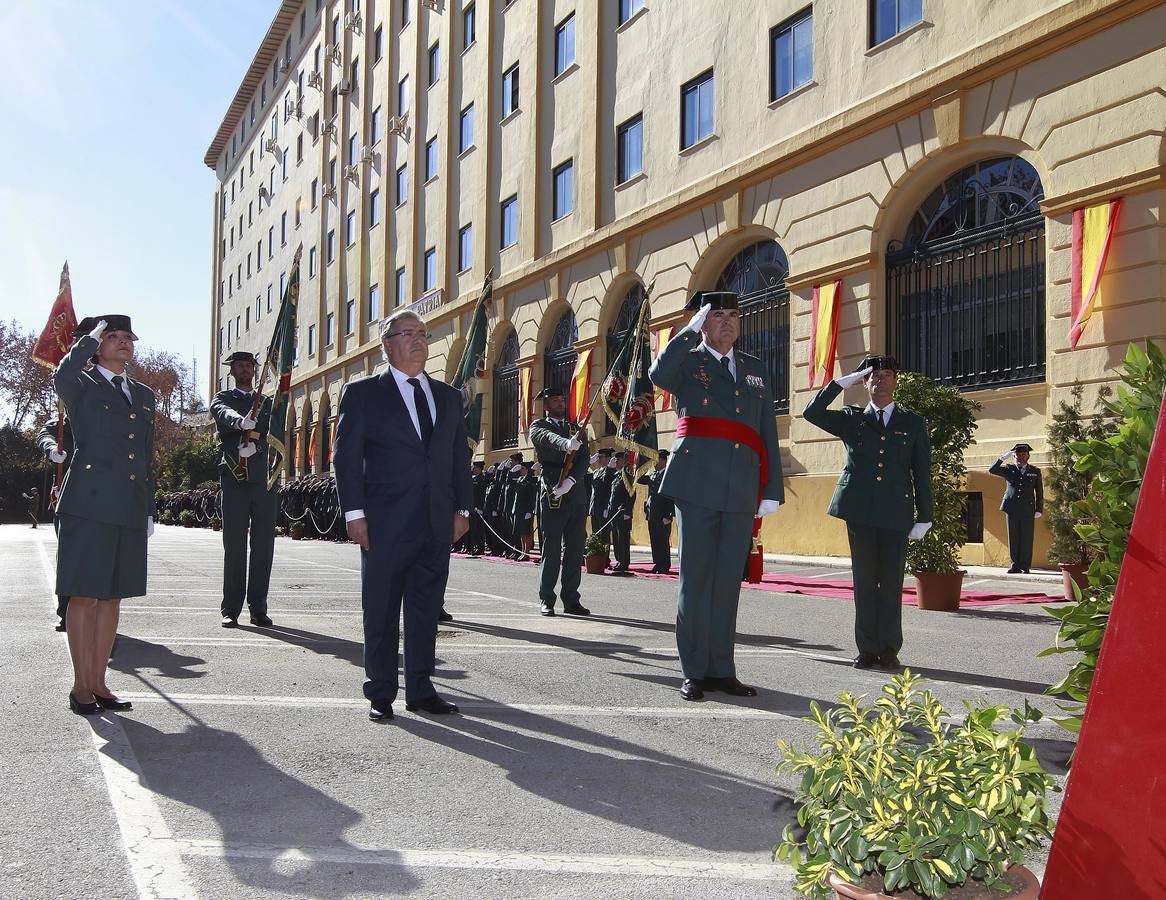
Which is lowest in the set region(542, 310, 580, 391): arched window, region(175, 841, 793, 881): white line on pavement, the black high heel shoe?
region(175, 841, 793, 881): white line on pavement

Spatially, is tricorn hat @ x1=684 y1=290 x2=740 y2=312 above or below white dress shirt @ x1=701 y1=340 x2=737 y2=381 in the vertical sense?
above

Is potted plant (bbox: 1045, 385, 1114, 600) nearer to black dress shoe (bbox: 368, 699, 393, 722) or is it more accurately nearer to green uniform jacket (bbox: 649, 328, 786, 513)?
green uniform jacket (bbox: 649, 328, 786, 513)

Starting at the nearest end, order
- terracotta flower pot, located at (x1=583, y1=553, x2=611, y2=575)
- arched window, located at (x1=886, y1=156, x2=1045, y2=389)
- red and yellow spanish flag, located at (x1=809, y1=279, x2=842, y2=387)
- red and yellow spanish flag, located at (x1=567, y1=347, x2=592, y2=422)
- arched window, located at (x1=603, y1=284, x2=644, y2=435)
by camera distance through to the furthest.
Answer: arched window, located at (x1=886, y1=156, x2=1045, y2=389) < terracotta flower pot, located at (x1=583, y1=553, x2=611, y2=575) < red and yellow spanish flag, located at (x1=809, y1=279, x2=842, y2=387) < arched window, located at (x1=603, y1=284, x2=644, y2=435) < red and yellow spanish flag, located at (x1=567, y1=347, x2=592, y2=422)

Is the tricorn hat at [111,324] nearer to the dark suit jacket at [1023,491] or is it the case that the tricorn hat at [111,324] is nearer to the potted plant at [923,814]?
the potted plant at [923,814]

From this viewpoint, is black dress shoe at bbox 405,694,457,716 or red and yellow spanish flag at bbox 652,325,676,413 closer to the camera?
black dress shoe at bbox 405,694,457,716

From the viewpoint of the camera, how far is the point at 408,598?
5348 millimetres

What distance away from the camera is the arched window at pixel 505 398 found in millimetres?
29578

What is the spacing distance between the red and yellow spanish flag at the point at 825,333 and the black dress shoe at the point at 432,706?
42.8ft

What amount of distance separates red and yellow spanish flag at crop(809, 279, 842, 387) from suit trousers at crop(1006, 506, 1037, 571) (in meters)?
4.21

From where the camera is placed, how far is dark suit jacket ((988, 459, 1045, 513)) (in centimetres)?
1373

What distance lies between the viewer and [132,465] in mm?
5523

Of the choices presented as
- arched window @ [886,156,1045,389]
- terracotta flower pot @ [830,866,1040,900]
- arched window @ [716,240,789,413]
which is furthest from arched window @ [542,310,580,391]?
terracotta flower pot @ [830,866,1040,900]

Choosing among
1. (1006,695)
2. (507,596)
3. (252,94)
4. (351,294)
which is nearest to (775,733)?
(1006,695)

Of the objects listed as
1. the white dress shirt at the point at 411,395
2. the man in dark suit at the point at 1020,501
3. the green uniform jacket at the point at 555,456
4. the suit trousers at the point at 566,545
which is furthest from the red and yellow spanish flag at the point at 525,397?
the white dress shirt at the point at 411,395
